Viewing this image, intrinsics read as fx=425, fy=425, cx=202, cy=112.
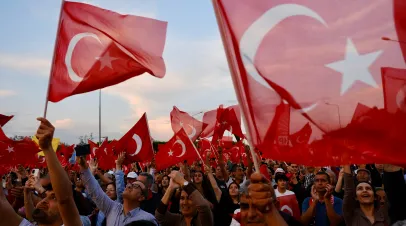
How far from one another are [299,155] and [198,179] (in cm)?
406

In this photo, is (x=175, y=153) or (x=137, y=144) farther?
(x=175, y=153)

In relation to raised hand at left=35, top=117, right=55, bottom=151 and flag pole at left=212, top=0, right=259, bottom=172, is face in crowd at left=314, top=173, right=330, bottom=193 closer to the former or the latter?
flag pole at left=212, top=0, right=259, bottom=172

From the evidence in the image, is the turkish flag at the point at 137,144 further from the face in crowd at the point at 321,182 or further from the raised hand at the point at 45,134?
the raised hand at the point at 45,134

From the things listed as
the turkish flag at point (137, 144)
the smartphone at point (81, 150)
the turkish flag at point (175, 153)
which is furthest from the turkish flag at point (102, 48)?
the turkish flag at point (175, 153)

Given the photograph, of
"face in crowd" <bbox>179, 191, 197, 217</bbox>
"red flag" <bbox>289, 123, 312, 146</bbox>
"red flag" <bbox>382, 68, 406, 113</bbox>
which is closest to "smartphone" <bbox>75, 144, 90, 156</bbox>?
"face in crowd" <bbox>179, 191, 197, 217</bbox>

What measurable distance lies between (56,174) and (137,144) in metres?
6.76

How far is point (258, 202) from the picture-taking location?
266 cm

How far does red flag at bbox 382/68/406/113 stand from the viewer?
2.59m

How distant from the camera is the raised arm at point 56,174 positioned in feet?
9.25

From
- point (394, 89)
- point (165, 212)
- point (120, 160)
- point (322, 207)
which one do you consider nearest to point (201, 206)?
point (165, 212)

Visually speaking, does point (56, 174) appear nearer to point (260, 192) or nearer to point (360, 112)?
point (260, 192)

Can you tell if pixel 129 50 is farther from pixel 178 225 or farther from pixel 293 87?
pixel 293 87

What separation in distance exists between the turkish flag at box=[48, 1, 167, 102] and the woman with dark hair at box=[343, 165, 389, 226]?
2.44 meters

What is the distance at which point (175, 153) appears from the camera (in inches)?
409
